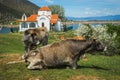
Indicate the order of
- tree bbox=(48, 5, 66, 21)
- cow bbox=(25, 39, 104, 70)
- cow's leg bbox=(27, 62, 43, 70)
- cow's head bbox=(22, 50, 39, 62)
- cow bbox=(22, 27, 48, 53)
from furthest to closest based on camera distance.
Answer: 1. tree bbox=(48, 5, 66, 21)
2. cow bbox=(22, 27, 48, 53)
3. cow's head bbox=(22, 50, 39, 62)
4. cow's leg bbox=(27, 62, 43, 70)
5. cow bbox=(25, 39, 104, 70)

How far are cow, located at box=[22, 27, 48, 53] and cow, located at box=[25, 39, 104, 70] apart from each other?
479cm

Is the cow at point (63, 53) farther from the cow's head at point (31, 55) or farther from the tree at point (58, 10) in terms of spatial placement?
the tree at point (58, 10)

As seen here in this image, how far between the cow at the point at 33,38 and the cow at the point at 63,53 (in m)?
4.79

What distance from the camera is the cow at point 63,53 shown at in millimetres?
17203

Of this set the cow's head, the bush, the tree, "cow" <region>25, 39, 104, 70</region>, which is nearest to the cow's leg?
"cow" <region>25, 39, 104, 70</region>

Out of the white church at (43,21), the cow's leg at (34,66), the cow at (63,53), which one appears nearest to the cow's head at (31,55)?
the cow at (63,53)

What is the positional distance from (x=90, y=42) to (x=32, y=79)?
4289 mm

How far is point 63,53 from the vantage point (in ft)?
56.3

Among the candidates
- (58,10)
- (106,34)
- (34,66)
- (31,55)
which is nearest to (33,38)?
(31,55)

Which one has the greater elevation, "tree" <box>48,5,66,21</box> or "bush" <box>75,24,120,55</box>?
"tree" <box>48,5,66,21</box>

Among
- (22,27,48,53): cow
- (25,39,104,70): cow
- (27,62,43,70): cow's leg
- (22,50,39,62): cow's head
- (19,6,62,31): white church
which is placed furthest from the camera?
(19,6,62,31): white church

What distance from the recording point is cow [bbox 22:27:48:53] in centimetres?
2220

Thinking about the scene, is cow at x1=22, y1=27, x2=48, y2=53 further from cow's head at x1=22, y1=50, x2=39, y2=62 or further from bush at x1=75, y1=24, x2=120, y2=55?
bush at x1=75, y1=24, x2=120, y2=55

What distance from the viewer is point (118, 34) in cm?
4688
